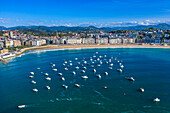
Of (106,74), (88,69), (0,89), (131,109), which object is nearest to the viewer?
(131,109)

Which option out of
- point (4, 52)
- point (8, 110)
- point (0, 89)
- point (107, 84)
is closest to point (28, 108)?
point (8, 110)

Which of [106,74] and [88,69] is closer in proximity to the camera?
[106,74]

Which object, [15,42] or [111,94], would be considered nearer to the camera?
[111,94]

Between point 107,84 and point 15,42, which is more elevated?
point 15,42

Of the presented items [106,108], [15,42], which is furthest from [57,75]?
[15,42]

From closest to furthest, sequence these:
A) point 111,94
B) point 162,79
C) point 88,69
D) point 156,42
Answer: point 111,94, point 162,79, point 88,69, point 156,42

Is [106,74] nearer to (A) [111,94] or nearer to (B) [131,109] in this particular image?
(A) [111,94]

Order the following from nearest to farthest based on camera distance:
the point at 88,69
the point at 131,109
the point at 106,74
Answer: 1. the point at 131,109
2. the point at 106,74
3. the point at 88,69

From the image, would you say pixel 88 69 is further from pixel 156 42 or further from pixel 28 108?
pixel 156 42

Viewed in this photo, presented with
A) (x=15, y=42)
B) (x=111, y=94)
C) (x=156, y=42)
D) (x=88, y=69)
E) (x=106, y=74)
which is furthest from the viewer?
(x=156, y=42)
